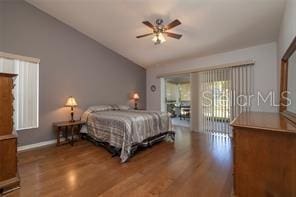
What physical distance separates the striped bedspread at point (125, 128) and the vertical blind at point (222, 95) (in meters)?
1.70

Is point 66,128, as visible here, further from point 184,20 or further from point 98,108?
point 184,20

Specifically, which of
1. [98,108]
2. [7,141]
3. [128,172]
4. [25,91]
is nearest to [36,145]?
[25,91]

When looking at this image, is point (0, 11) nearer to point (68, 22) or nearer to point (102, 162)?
point (68, 22)

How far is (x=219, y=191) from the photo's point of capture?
6.68 feet

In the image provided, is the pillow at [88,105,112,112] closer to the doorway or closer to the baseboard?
the baseboard

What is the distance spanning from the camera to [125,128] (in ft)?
10.3

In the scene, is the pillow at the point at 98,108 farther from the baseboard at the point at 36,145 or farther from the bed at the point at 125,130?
the baseboard at the point at 36,145

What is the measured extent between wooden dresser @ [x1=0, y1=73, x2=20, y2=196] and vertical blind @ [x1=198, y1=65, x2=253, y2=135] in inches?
190

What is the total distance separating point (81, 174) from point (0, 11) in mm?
3518

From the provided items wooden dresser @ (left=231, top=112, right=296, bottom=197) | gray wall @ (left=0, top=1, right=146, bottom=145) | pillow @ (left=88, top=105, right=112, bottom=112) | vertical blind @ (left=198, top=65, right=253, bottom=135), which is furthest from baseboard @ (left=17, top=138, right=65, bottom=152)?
vertical blind @ (left=198, top=65, right=253, bottom=135)

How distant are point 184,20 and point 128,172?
311 centimetres

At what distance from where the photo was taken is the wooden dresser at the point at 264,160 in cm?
147

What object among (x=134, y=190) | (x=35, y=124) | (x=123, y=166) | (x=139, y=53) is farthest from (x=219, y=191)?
(x=139, y=53)

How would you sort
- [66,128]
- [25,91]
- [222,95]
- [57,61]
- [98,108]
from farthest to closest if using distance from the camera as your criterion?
[222,95], [98,108], [66,128], [57,61], [25,91]
